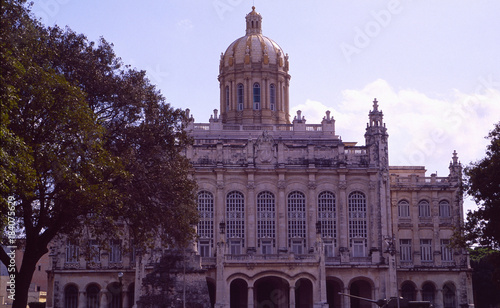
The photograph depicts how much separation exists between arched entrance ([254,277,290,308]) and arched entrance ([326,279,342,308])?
15.2ft

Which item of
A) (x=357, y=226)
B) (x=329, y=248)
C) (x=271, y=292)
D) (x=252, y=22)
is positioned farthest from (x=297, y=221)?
(x=252, y=22)

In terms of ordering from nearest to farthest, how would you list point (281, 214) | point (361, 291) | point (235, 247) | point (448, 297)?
point (235, 247)
point (281, 214)
point (361, 291)
point (448, 297)

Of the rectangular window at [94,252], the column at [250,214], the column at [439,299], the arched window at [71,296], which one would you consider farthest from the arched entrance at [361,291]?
the arched window at [71,296]

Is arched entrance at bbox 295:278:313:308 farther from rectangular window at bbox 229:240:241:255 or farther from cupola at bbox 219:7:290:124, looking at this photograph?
cupola at bbox 219:7:290:124

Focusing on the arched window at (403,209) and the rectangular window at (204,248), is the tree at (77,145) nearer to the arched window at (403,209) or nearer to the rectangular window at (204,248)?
the rectangular window at (204,248)

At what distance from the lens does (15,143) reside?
2414 cm

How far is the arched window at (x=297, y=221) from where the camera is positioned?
64.9m

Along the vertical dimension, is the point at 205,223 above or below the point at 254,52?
below

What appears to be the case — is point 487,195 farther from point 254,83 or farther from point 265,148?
point 254,83

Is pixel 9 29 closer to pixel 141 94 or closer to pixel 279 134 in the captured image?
pixel 141 94

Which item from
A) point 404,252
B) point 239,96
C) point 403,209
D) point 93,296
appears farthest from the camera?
point 239,96

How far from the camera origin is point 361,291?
6569cm

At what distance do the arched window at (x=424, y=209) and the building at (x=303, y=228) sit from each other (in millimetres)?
96

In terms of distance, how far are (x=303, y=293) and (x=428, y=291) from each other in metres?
13.3
